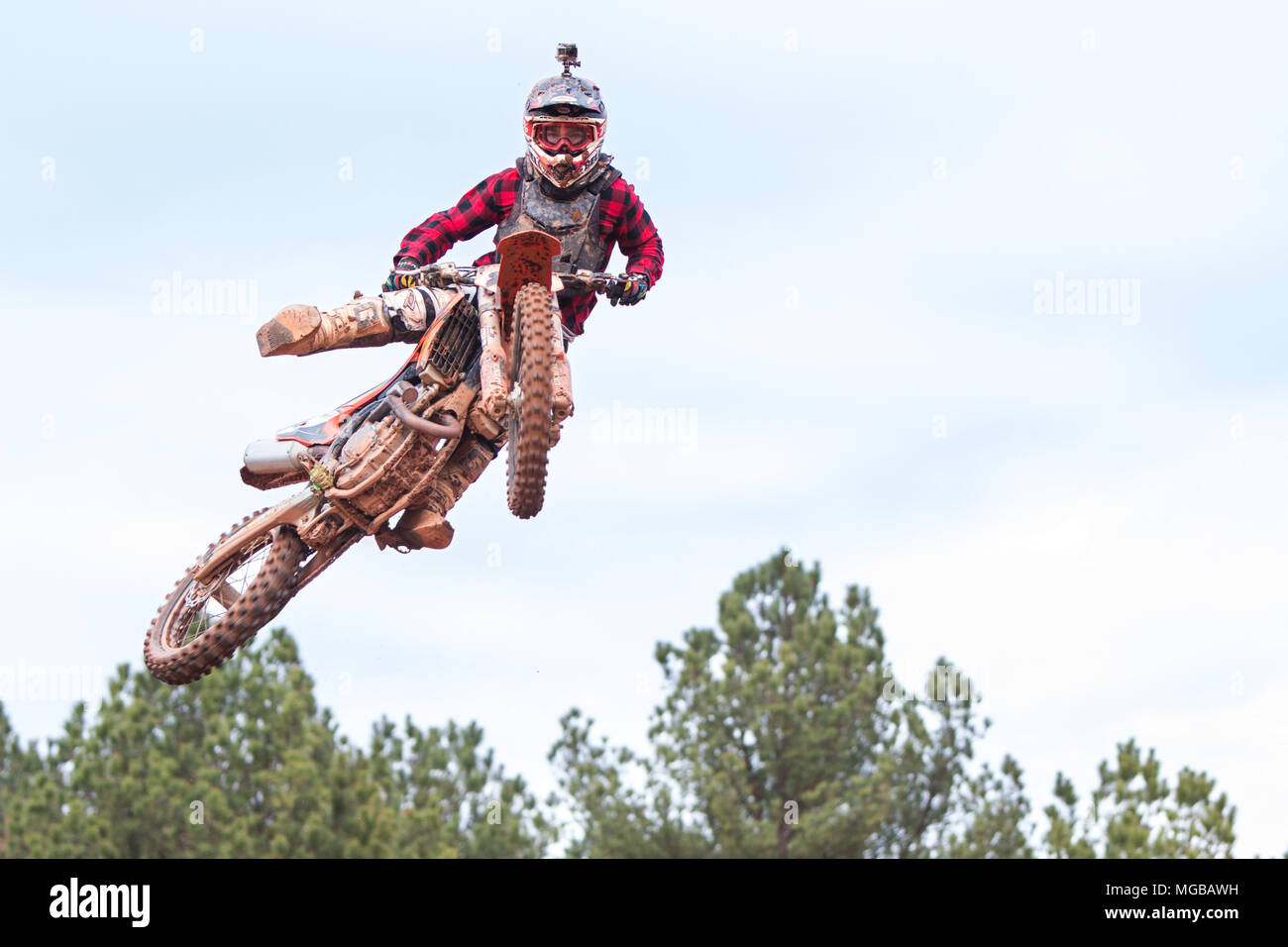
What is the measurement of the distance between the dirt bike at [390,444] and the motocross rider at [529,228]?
0.49ft

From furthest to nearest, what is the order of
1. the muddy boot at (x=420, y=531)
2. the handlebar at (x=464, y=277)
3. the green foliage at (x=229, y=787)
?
the green foliage at (x=229, y=787) < the muddy boot at (x=420, y=531) < the handlebar at (x=464, y=277)

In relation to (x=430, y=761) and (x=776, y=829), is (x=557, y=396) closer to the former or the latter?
(x=776, y=829)

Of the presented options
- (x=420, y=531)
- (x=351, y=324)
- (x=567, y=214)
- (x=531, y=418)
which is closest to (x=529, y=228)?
(x=567, y=214)

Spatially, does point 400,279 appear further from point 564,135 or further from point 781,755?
point 781,755

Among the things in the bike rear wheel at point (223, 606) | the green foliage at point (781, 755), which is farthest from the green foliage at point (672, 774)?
the bike rear wheel at point (223, 606)

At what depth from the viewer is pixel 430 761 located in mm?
51812

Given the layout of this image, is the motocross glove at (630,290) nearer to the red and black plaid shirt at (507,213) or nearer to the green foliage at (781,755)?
the red and black plaid shirt at (507,213)

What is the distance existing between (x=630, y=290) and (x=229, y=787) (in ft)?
93.9

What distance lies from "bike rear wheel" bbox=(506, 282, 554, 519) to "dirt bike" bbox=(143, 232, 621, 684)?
21 mm

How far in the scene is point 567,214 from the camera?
16.5 m

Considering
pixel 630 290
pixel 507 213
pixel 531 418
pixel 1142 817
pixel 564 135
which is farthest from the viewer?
pixel 1142 817

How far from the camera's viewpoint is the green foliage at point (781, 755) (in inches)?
1670
